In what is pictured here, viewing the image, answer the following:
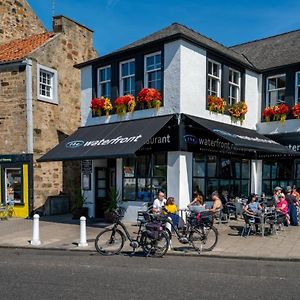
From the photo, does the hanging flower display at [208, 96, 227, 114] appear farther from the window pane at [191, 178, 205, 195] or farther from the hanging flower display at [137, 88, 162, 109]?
the window pane at [191, 178, 205, 195]

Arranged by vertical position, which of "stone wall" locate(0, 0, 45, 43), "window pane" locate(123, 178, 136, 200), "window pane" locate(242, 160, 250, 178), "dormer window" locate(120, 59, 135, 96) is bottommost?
"window pane" locate(123, 178, 136, 200)

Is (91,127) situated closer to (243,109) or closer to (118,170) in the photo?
(118,170)

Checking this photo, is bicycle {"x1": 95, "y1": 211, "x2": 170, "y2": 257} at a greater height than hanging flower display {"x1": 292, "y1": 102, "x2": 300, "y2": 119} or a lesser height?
lesser

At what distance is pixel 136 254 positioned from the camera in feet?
31.8

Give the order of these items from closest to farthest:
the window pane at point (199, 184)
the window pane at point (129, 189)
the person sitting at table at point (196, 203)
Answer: the person sitting at table at point (196, 203), the window pane at point (199, 184), the window pane at point (129, 189)

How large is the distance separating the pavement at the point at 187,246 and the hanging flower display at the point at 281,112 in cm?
485

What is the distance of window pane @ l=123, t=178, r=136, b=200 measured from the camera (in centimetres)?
1502

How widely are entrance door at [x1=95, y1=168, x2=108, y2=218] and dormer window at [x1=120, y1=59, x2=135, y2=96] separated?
354cm

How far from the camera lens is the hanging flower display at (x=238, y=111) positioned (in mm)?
16073

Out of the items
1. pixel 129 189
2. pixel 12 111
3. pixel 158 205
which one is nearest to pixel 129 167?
pixel 129 189

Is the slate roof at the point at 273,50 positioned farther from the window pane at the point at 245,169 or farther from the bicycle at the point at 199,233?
the bicycle at the point at 199,233

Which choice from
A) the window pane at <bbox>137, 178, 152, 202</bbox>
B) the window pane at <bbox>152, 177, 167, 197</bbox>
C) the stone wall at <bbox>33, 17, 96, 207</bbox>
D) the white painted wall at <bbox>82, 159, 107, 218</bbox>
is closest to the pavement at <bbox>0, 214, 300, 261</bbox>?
the white painted wall at <bbox>82, 159, 107, 218</bbox>

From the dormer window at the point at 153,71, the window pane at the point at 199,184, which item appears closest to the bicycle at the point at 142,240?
the window pane at the point at 199,184

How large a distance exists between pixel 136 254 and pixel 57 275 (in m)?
2.65
